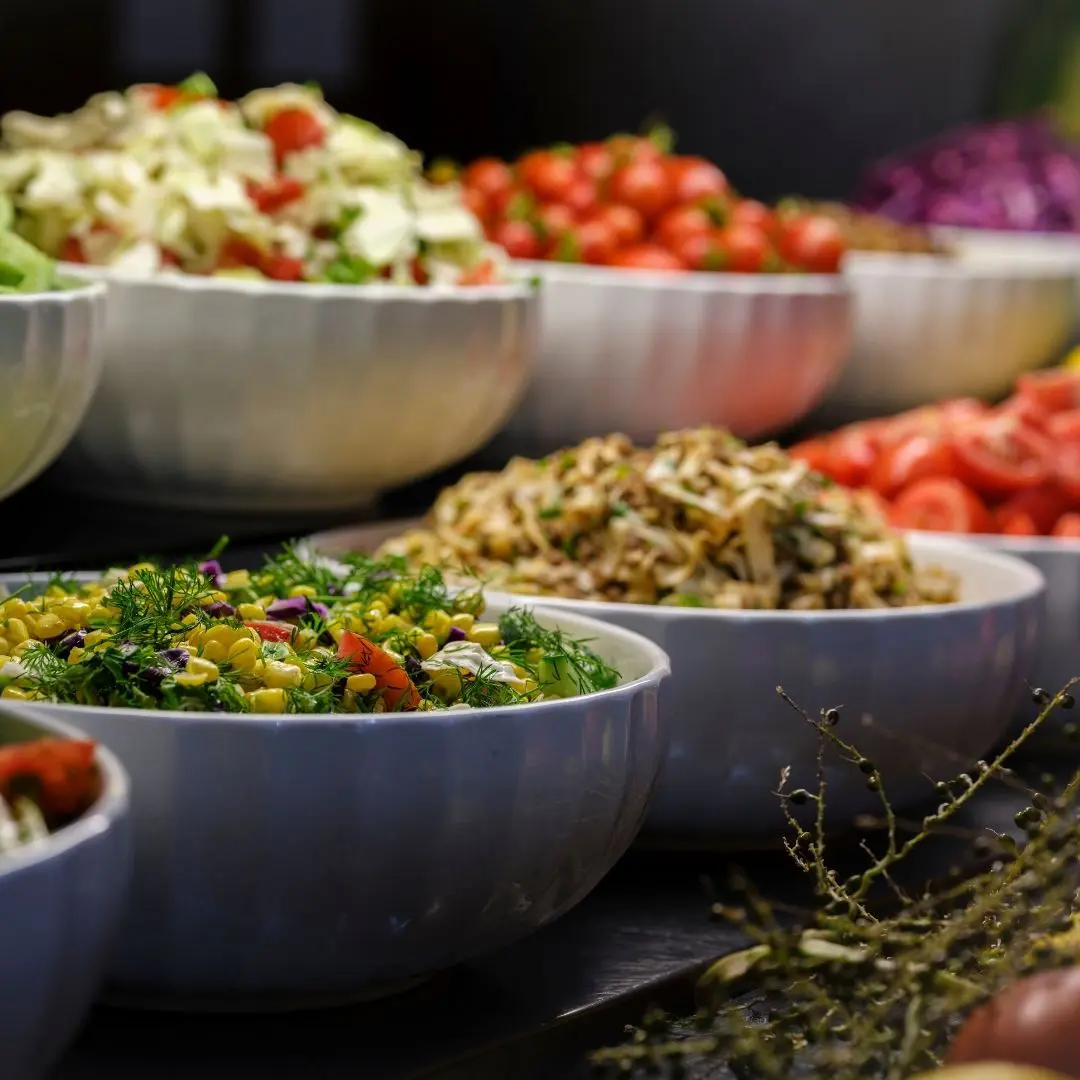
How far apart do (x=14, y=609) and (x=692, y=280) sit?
1.01 metres

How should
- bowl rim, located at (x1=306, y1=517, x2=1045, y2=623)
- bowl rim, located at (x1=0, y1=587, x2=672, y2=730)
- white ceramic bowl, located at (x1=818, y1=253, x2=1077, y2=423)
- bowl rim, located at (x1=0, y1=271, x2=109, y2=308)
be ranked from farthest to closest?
white ceramic bowl, located at (x1=818, y1=253, x2=1077, y2=423), bowl rim, located at (x1=306, y1=517, x2=1045, y2=623), bowl rim, located at (x1=0, y1=271, x2=109, y2=308), bowl rim, located at (x1=0, y1=587, x2=672, y2=730)

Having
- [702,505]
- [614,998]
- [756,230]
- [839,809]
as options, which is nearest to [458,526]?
[702,505]

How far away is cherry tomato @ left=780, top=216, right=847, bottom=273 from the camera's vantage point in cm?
213

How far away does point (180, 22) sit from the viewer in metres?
2.23

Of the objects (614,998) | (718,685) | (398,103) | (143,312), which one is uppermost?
(398,103)

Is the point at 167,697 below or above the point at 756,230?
below

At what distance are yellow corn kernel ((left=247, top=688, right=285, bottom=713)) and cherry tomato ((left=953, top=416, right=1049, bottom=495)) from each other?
1034mm

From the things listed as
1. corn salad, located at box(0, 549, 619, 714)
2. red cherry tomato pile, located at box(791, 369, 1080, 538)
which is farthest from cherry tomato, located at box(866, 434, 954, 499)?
corn salad, located at box(0, 549, 619, 714)

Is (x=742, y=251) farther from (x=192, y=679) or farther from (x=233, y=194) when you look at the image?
(x=192, y=679)

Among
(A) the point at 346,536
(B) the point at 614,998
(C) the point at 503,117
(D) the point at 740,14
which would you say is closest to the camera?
(B) the point at 614,998

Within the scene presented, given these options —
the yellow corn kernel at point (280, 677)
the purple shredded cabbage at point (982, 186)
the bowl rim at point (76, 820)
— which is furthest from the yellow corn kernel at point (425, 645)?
the purple shredded cabbage at point (982, 186)

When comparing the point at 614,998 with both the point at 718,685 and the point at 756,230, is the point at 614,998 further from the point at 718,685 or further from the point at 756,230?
the point at 756,230

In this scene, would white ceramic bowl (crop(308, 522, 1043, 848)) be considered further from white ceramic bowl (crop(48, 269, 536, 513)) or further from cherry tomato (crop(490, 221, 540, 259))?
cherry tomato (crop(490, 221, 540, 259))

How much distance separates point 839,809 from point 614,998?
1.08 feet
